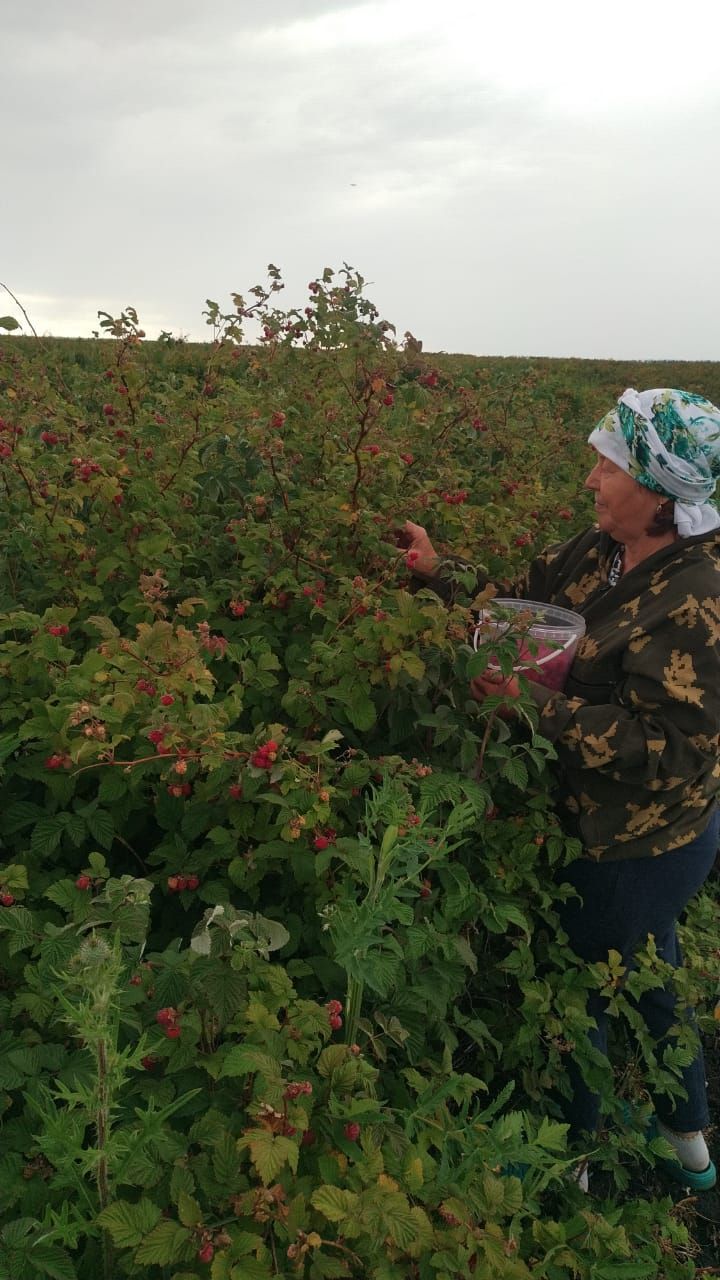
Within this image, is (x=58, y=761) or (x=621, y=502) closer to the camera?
(x=58, y=761)

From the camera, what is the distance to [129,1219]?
3.64 ft

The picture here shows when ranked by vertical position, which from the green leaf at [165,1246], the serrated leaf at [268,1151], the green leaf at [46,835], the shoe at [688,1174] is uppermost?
the green leaf at [46,835]

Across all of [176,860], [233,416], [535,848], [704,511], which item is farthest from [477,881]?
[233,416]

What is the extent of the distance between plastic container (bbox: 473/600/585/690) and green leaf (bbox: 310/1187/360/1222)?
3.71 feet

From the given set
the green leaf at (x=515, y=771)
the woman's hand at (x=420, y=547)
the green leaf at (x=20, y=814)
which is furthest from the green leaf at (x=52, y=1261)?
the woman's hand at (x=420, y=547)

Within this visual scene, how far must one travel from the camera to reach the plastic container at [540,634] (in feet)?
6.27

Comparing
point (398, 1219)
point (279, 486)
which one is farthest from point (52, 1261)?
point (279, 486)

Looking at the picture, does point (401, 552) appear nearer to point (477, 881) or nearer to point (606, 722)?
point (606, 722)

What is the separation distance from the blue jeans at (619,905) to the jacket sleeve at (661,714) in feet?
1.13

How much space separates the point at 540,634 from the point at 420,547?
596 millimetres

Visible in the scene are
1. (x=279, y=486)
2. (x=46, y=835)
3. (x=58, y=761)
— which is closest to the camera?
(x=58, y=761)

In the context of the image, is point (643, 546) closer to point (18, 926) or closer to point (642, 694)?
point (642, 694)

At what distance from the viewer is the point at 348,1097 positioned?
1.32 m

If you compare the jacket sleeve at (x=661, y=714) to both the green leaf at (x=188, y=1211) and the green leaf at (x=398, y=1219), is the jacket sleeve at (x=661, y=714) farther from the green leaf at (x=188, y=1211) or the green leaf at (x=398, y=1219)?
the green leaf at (x=188, y=1211)
